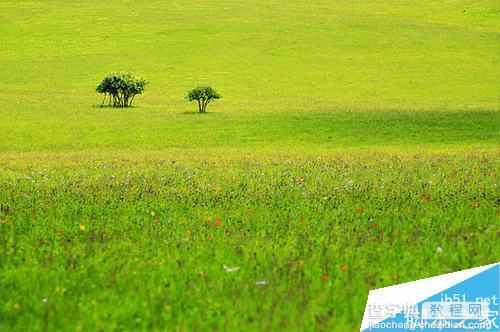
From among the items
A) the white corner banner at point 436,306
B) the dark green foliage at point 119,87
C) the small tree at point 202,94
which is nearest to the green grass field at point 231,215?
the white corner banner at point 436,306

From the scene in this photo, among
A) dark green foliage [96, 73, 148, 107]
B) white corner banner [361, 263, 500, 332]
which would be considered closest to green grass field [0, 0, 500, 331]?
white corner banner [361, 263, 500, 332]

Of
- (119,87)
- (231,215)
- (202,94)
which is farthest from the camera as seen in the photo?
(119,87)

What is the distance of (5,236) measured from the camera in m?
11.2

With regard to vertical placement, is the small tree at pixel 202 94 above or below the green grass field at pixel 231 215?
above

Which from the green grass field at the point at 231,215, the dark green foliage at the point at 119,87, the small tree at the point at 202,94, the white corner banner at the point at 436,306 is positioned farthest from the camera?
the dark green foliage at the point at 119,87

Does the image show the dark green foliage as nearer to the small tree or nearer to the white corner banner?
the small tree

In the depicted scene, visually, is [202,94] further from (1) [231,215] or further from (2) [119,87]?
(1) [231,215]

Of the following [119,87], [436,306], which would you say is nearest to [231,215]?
[436,306]

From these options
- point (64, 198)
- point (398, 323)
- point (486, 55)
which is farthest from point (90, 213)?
point (486, 55)

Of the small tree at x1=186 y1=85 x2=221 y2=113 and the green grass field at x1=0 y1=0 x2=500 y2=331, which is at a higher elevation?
the small tree at x1=186 y1=85 x2=221 y2=113

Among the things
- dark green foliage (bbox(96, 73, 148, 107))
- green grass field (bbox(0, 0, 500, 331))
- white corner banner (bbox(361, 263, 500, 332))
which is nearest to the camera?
white corner banner (bbox(361, 263, 500, 332))

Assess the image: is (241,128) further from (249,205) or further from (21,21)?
(21,21)

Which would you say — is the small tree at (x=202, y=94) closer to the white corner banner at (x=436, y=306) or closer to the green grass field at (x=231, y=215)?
the green grass field at (x=231, y=215)

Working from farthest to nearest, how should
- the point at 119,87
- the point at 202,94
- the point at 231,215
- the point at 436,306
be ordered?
the point at 119,87 → the point at 202,94 → the point at 231,215 → the point at 436,306
